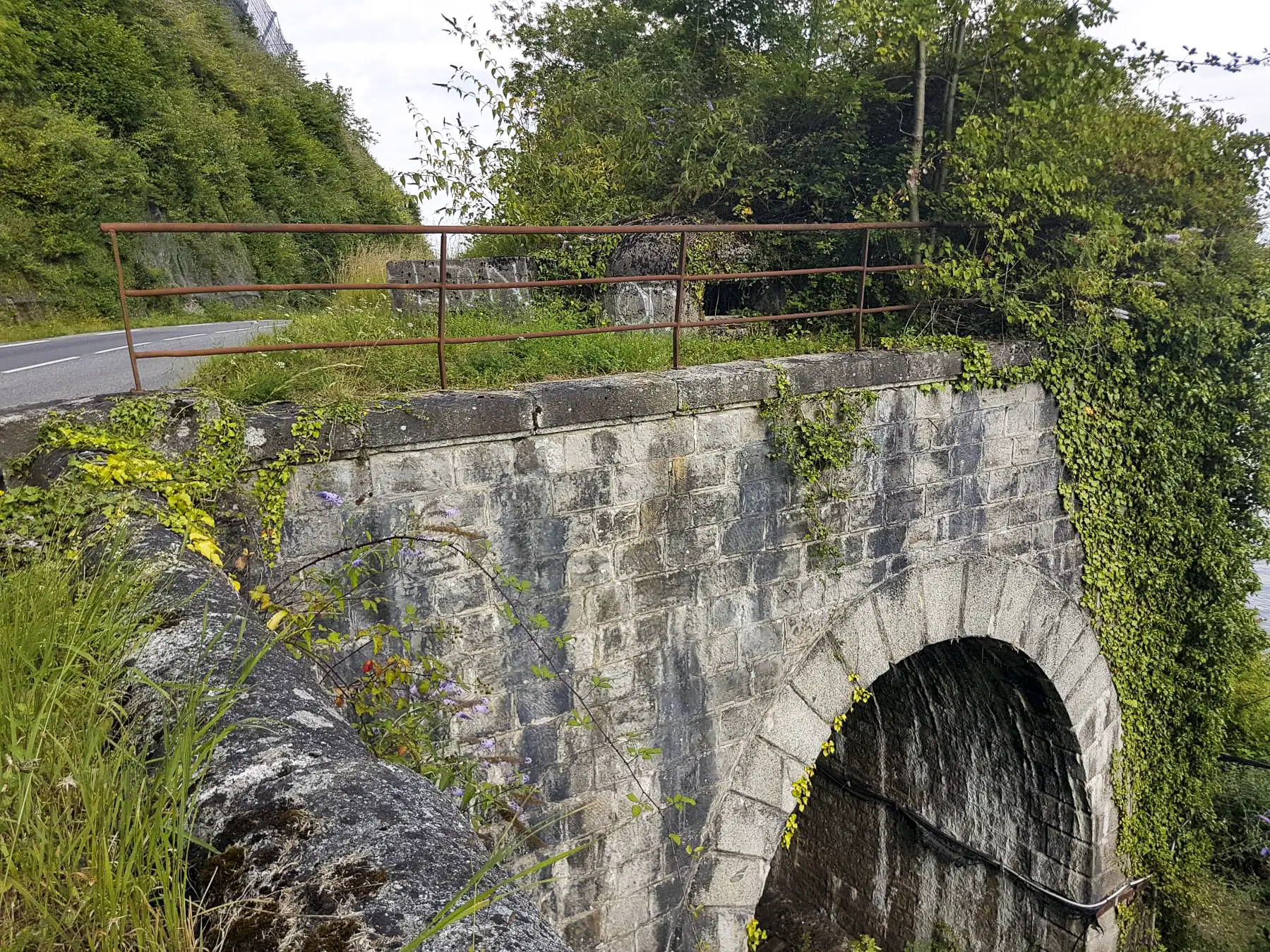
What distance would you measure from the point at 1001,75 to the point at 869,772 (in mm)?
6442

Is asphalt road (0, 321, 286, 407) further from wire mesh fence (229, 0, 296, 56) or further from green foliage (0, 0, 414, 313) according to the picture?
wire mesh fence (229, 0, 296, 56)

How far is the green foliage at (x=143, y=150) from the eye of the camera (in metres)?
15.1

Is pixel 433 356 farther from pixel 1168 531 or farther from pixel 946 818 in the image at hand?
pixel 946 818

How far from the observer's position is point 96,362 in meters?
8.82

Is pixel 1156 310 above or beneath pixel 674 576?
above

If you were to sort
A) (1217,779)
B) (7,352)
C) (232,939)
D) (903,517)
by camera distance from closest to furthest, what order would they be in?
(232,939) → (903,517) → (1217,779) → (7,352)

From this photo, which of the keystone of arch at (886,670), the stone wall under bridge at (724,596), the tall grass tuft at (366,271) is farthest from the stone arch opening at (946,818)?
the tall grass tuft at (366,271)

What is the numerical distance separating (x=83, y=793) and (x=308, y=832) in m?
0.36

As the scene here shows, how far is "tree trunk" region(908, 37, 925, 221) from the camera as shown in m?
6.48

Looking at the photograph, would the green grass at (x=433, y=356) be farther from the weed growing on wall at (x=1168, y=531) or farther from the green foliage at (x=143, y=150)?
the green foliage at (x=143, y=150)

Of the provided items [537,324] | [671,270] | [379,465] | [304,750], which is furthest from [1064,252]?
[304,750]

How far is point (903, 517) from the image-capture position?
17.9 ft

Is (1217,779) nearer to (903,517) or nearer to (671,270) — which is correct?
(903,517)

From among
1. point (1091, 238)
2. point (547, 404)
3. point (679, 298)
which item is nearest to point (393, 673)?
point (547, 404)
